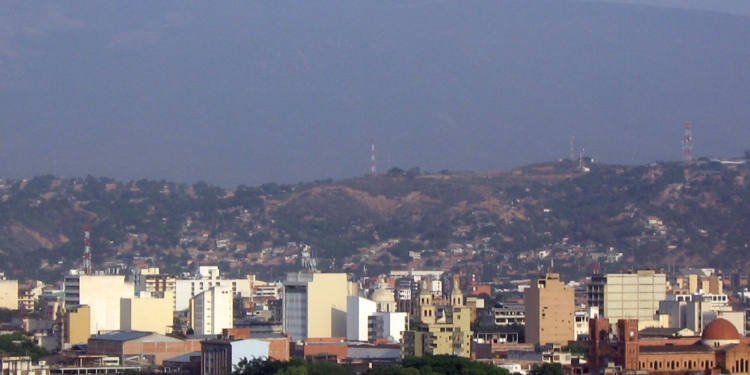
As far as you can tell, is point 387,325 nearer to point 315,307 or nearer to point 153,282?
point 315,307

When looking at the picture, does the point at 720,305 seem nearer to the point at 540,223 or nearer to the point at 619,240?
the point at 619,240

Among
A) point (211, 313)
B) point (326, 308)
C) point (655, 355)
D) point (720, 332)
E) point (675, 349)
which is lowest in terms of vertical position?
point (655, 355)

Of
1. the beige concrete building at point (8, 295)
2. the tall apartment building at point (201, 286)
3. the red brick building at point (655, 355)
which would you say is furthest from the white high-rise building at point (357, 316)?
the beige concrete building at point (8, 295)

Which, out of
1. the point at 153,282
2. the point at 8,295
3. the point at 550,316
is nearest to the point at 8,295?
the point at 8,295

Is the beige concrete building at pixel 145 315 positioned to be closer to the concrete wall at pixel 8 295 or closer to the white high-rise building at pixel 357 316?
the white high-rise building at pixel 357 316

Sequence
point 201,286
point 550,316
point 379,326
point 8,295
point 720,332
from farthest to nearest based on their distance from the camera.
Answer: point 8,295 → point 201,286 → point 550,316 → point 379,326 → point 720,332

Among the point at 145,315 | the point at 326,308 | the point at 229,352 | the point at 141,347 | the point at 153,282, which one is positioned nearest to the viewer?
the point at 229,352
